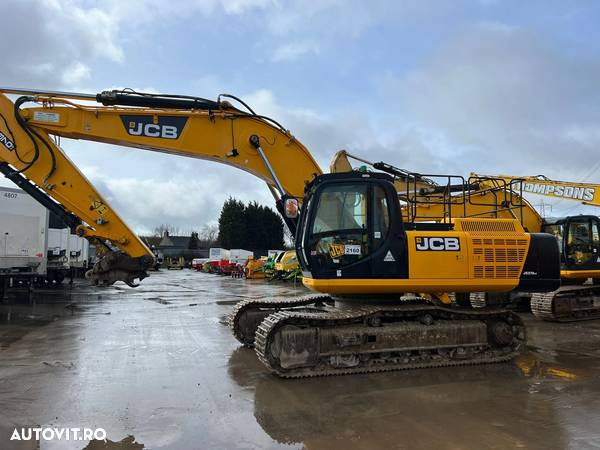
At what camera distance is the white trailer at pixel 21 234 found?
1667 cm

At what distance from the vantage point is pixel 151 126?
29.9 feet

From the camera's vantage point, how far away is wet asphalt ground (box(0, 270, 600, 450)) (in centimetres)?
479

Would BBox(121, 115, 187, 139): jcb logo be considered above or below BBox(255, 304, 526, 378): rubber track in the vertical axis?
above

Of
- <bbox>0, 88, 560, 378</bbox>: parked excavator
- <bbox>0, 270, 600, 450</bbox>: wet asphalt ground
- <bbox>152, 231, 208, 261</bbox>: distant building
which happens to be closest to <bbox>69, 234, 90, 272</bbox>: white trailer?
<bbox>0, 270, 600, 450</bbox>: wet asphalt ground

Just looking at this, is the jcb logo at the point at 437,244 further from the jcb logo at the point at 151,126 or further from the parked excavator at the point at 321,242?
the jcb logo at the point at 151,126

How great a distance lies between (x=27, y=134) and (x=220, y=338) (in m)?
5.15

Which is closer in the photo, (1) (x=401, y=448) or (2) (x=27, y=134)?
(1) (x=401, y=448)

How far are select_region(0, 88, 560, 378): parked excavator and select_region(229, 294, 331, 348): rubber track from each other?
25 millimetres

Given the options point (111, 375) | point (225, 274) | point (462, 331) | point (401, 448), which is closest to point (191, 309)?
point (111, 375)

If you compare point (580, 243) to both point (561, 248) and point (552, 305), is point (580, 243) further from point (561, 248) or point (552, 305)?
point (552, 305)

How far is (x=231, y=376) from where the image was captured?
22.9 feet

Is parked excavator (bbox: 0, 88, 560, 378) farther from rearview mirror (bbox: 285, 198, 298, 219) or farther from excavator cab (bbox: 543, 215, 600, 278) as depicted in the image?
excavator cab (bbox: 543, 215, 600, 278)

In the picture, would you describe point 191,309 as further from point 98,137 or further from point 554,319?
point 554,319

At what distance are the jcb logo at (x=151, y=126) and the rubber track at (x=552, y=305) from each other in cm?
934
